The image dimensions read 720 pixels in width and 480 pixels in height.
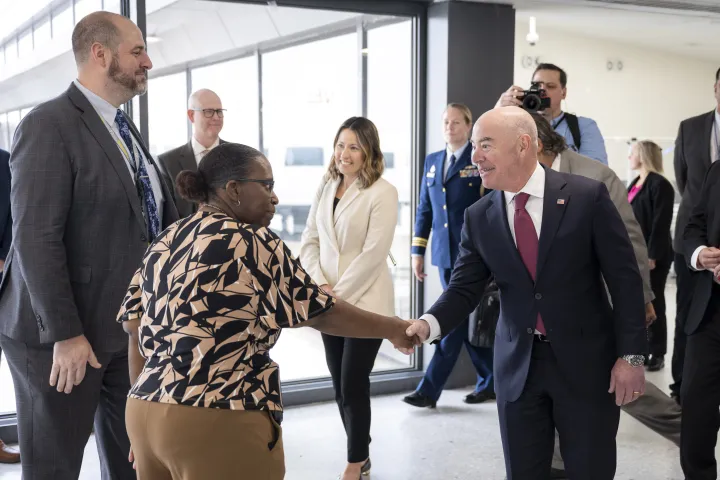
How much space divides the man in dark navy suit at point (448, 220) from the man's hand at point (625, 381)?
2.15 m

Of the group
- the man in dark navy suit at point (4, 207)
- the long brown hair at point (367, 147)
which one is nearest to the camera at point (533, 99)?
the long brown hair at point (367, 147)

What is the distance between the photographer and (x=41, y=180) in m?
2.25

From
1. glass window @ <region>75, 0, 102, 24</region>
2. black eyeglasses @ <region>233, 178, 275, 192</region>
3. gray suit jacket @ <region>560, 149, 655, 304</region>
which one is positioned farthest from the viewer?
glass window @ <region>75, 0, 102, 24</region>

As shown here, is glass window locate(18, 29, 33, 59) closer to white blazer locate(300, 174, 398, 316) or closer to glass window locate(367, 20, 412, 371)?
white blazer locate(300, 174, 398, 316)

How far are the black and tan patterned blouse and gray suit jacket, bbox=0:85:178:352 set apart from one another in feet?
1.71

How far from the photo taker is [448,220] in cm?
470

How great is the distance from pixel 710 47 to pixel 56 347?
364 inches

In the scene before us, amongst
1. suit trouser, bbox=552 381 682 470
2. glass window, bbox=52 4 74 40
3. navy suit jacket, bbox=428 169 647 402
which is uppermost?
glass window, bbox=52 4 74 40

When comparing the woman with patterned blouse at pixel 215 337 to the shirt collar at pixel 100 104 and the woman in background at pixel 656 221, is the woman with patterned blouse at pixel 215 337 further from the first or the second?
the woman in background at pixel 656 221

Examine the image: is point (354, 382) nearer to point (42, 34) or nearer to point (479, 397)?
point (479, 397)

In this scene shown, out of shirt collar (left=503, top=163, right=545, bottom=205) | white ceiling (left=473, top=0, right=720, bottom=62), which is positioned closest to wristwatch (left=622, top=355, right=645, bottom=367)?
shirt collar (left=503, top=163, right=545, bottom=205)

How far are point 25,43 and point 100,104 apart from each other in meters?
2.19

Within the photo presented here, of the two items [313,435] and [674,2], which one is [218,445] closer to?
[313,435]

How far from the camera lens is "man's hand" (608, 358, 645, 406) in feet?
7.52
